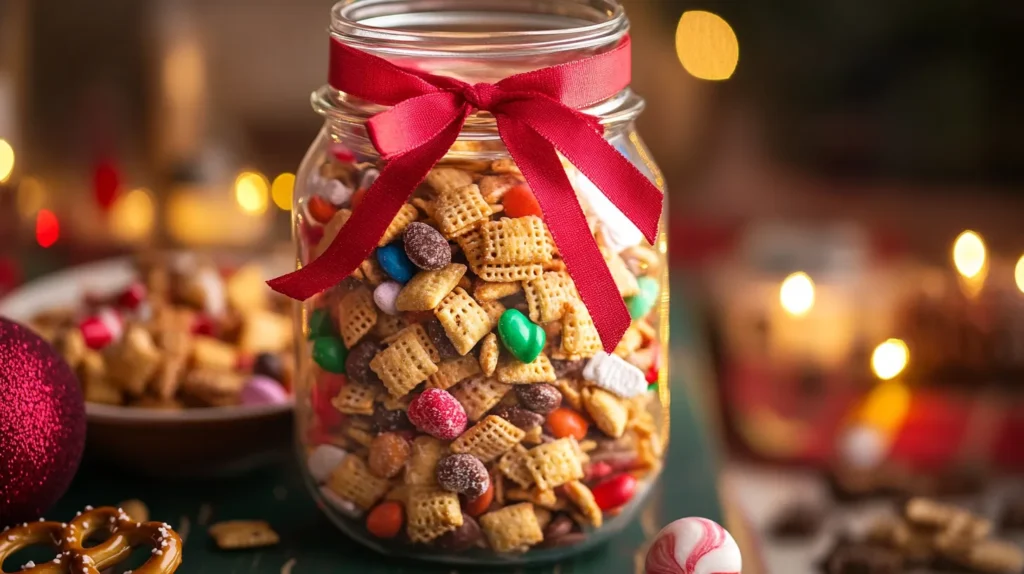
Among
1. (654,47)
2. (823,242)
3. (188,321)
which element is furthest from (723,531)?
(654,47)

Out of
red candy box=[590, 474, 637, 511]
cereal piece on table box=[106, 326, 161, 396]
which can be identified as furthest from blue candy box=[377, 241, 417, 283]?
cereal piece on table box=[106, 326, 161, 396]

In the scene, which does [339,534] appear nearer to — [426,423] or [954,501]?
[426,423]

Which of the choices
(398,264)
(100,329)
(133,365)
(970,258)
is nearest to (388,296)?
(398,264)

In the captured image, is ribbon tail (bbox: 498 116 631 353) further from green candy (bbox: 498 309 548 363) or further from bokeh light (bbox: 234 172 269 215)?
bokeh light (bbox: 234 172 269 215)

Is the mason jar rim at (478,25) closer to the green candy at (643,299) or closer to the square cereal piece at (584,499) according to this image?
the green candy at (643,299)

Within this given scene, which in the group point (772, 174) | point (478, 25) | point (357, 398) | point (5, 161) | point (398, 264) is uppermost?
point (478, 25)

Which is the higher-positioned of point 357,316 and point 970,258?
point 357,316

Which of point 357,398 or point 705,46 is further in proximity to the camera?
point 705,46

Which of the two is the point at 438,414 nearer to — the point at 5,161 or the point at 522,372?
the point at 522,372
